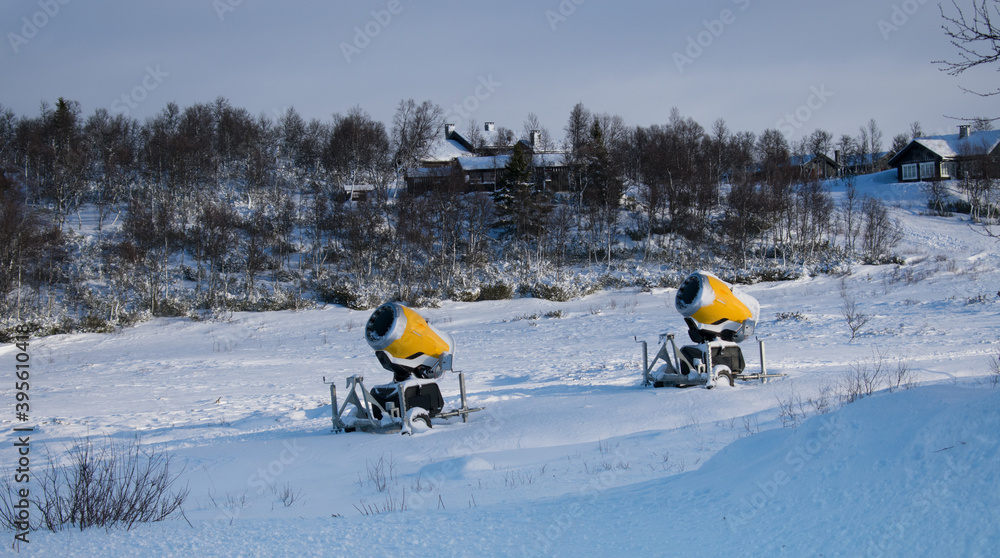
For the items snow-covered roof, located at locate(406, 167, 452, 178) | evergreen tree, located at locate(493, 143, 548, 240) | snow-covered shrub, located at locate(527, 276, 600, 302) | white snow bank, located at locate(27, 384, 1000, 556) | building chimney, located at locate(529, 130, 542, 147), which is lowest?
snow-covered shrub, located at locate(527, 276, 600, 302)

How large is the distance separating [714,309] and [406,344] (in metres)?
5.54

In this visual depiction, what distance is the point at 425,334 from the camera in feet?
32.6

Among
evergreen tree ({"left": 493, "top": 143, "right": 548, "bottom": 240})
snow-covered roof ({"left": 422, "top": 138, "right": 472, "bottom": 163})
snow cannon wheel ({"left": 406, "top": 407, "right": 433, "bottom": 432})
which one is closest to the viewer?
snow cannon wheel ({"left": 406, "top": 407, "right": 433, "bottom": 432})

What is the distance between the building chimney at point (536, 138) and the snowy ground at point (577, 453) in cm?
4685

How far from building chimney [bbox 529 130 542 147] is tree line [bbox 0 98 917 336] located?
4.38m

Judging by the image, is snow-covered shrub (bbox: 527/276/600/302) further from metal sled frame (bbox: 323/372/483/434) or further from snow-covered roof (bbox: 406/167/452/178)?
metal sled frame (bbox: 323/372/483/434)

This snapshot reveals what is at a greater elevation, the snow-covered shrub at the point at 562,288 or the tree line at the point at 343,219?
the tree line at the point at 343,219

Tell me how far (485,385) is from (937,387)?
960 centimetres

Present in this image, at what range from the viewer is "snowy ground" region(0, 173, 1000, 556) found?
13.2 ft

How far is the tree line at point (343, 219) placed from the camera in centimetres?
3853

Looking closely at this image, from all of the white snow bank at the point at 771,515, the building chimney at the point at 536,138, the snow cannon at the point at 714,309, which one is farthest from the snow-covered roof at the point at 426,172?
the white snow bank at the point at 771,515

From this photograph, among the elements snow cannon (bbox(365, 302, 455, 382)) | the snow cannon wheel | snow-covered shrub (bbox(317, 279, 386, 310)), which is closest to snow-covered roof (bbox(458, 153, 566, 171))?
snow-covered shrub (bbox(317, 279, 386, 310))

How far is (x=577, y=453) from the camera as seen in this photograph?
7434 millimetres

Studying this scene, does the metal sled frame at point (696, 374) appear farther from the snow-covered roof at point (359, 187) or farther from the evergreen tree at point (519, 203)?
the snow-covered roof at point (359, 187)
